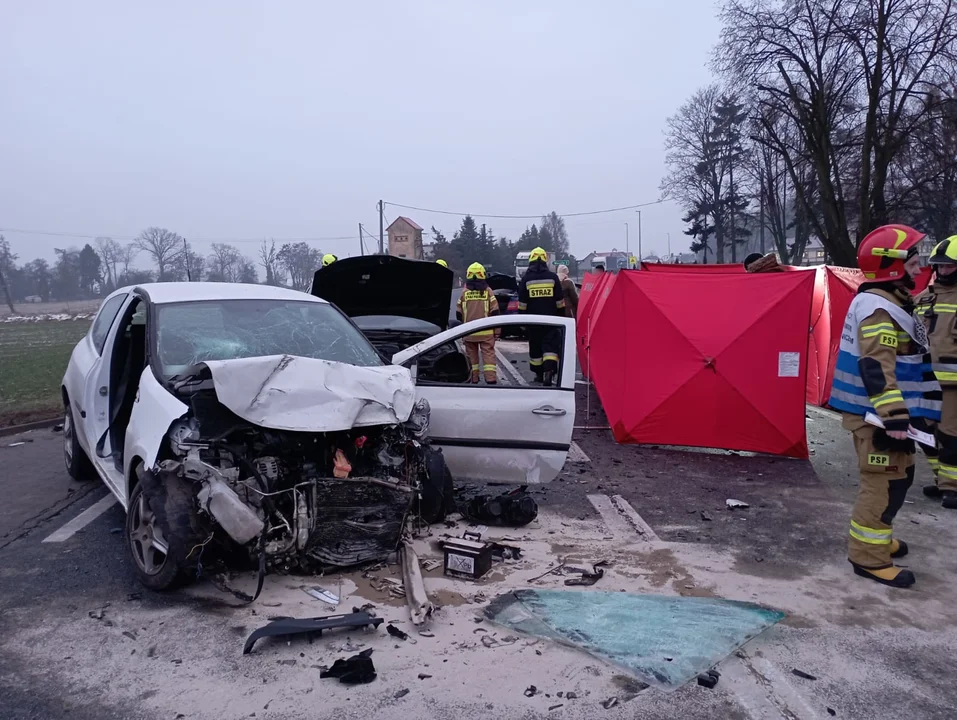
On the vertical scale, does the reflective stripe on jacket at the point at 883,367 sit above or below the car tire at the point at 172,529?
above

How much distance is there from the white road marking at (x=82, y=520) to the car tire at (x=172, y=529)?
144 cm

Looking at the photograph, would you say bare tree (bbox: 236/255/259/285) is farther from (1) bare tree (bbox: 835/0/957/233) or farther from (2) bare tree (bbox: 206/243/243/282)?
(1) bare tree (bbox: 835/0/957/233)

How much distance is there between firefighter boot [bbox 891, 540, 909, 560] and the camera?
4.70m

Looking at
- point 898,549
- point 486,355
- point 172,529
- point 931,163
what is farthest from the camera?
point 931,163

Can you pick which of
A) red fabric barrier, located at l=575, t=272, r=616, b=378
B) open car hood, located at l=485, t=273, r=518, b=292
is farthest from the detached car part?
open car hood, located at l=485, t=273, r=518, b=292

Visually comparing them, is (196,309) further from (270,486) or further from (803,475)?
(803,475)

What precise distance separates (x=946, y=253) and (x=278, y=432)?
5.05 m

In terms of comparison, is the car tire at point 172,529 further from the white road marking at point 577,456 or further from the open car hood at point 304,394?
the white road marking at point 577,456

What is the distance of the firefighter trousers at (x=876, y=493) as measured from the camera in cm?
420

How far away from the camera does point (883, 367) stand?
4.14 meters

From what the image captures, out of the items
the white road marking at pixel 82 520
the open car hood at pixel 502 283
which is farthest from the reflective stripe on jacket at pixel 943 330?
the open car hood at pixel 502 283

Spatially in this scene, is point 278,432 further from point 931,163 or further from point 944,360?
point 931,163

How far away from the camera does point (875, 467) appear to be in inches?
166

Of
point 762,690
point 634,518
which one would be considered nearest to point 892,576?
point 762,690
